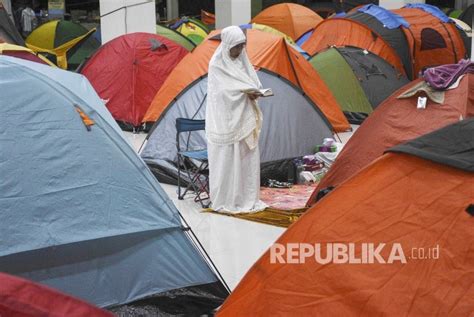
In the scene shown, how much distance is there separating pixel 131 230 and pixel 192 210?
7.79 feet

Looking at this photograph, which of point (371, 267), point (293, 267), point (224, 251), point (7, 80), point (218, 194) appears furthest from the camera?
point (218, 194)

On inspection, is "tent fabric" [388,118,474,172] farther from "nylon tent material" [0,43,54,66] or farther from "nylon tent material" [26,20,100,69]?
"nylon tent material" [26,20,100,69]

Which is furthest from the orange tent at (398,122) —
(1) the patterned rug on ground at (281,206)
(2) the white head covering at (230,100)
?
(2) the white head covering at (230,100)

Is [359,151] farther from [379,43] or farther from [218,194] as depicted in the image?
[379,43]

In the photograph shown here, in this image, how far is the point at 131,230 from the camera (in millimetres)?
3699

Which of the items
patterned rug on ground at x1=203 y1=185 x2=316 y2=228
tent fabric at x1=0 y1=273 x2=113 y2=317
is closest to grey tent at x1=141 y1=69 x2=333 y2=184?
patterned rug on ground at x1=203 y1=185 x2=316 y2=228

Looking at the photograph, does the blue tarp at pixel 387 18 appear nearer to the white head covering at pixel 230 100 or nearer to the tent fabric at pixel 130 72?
the tent fabric at pixel 130 72

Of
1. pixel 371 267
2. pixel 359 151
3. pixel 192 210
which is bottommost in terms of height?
pixel 192 210

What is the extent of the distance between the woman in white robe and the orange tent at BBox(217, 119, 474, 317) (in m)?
2.64

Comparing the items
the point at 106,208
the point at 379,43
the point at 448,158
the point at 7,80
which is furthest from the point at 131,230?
the point at 379,43

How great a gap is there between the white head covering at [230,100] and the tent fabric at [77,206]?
77.7 inches

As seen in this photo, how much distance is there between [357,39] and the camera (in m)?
12.0

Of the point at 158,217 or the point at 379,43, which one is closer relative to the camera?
the point at 158,217

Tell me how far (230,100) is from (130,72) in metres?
4.11
